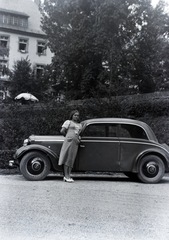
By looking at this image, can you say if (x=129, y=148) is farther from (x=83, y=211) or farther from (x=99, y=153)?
(x=83, y=211)

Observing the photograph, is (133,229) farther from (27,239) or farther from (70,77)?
(70,77)

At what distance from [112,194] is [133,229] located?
2.60m

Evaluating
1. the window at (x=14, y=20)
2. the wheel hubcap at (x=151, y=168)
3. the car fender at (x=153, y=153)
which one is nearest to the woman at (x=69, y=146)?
the car fender at (x=153, y=153)

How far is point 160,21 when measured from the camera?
3034cm

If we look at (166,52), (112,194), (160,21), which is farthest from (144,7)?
(112,194)

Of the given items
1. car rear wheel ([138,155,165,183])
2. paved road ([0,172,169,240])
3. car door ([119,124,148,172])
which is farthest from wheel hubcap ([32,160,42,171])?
car rear wheel ([138,155,165,183])

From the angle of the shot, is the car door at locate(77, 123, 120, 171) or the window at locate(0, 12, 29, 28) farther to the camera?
the window at locate(0, 12, 29, 28)

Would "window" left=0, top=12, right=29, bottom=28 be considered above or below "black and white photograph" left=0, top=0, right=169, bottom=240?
above

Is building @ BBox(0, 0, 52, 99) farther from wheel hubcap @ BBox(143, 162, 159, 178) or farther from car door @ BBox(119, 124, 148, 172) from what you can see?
wheel hubcap @ BBox(143, 162, 159, 178)

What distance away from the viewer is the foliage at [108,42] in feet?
95.7

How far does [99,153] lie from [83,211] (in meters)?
3.54

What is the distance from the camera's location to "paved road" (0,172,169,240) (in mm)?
5117

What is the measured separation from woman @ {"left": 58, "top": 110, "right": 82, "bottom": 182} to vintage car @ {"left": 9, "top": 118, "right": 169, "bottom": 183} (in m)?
0.24

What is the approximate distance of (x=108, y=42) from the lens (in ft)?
96.5
